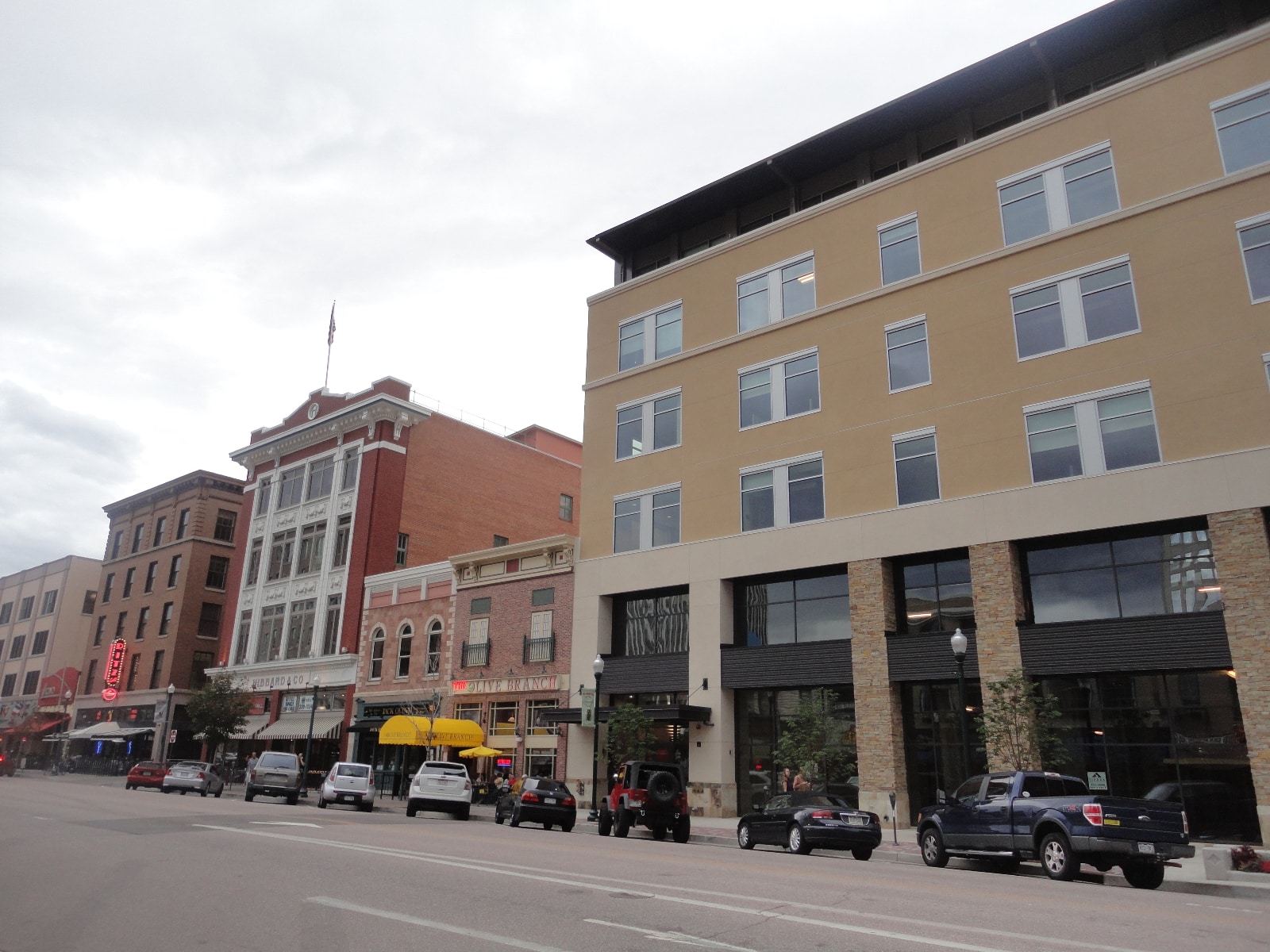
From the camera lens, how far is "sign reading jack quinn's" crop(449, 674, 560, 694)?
35847 millimetres

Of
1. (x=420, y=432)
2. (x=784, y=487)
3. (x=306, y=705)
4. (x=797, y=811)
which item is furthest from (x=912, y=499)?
(x=306, y=705)

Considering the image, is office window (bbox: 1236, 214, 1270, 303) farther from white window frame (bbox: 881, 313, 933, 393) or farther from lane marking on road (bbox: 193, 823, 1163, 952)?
lane marking on road (bbox: 193, 823, 1163, 952)

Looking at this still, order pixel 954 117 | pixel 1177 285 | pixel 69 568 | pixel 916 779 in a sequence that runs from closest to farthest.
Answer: pixel 1177 285 < pixel 916 779 < pixel 954 117 < pixel 69 568

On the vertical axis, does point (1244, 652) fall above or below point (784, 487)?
below

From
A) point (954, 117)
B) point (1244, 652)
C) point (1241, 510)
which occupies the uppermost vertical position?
point (954, 117)

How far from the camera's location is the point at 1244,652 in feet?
70.3

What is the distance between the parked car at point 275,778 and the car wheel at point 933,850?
2109 cm

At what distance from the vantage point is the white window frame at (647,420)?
34969 mm

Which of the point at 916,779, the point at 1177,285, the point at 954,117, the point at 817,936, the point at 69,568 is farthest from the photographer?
the point at 69,568

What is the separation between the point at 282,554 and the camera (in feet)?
173

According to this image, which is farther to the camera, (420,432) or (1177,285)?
(420,432)

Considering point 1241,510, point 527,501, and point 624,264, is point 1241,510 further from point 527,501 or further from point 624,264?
point 527,501

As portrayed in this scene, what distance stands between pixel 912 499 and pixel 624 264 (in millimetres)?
17687

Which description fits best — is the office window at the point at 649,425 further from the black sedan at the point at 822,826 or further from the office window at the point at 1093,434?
the black sedan at the point at 822,826
